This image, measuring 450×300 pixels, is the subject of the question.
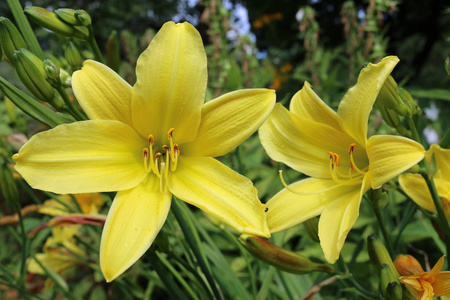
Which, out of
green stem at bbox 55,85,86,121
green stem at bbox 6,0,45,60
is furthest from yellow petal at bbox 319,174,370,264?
green stem at bbox 6,0,45,60

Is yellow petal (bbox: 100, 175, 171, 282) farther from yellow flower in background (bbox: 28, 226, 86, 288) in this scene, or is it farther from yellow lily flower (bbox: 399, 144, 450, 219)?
yellow flower in background (bbox: 28, 226, 86, 288)

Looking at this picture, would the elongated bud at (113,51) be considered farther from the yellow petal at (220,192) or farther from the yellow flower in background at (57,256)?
the yellow flower in background at (57,256)

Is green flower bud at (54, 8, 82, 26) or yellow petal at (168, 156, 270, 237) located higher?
green flower bud at (54, 8, 82, 26)

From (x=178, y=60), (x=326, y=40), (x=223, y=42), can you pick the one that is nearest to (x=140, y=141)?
(x=178, y=60)

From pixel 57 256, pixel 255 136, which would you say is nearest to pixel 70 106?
pixel 57 256

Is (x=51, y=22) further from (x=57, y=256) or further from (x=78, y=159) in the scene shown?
(x=57, y=256)

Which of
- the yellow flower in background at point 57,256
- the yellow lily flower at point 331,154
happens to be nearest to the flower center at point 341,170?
the yellow lily flower at point 331,154
